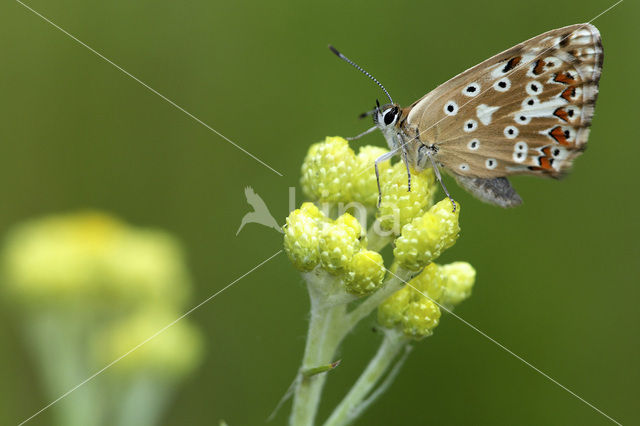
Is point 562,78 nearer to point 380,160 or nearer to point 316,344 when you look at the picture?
point 380,160

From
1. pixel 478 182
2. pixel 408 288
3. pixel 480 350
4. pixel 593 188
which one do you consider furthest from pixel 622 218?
pixel 408 288

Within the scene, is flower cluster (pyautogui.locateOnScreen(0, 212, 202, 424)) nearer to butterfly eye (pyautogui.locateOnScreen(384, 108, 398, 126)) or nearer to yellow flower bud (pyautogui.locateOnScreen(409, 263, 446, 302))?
yellow flower bud (pyautogui.locateOnScreen(409, 263, 446, 302))

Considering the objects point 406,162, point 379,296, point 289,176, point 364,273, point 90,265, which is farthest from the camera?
point 289,176

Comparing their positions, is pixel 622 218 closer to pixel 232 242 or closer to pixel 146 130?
pixel 232 242

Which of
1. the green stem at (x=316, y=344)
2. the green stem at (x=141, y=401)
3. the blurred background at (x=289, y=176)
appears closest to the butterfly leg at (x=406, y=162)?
the green stem at (x=316, y=344)

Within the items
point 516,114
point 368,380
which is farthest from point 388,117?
point 368,380
